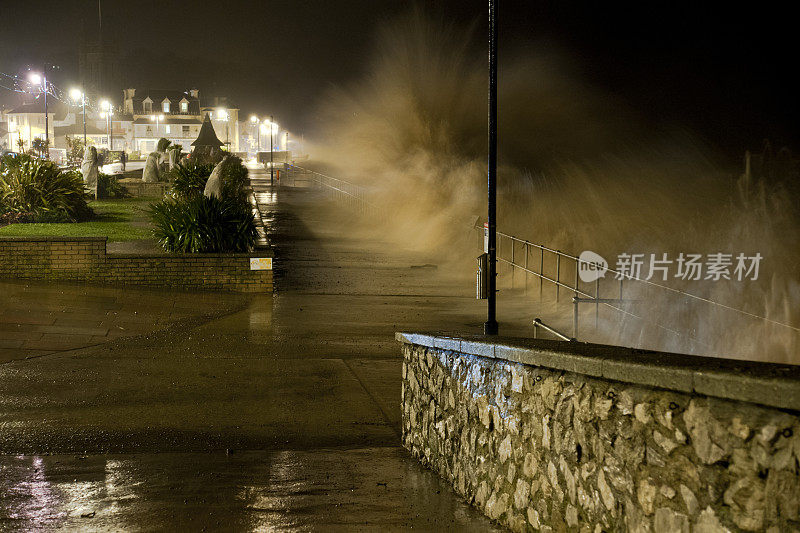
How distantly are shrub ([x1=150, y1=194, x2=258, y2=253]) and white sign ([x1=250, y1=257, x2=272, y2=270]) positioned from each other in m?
1.20

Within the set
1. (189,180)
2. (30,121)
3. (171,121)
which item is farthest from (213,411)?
(30,121)

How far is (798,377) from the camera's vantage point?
2961 mm

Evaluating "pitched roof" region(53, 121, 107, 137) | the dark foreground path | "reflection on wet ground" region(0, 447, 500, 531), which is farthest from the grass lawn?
"pitched roof" region(53, 121, 107, 137)

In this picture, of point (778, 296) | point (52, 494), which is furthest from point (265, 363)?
point (778, 296)

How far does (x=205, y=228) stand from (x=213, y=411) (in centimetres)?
840

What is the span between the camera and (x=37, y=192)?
69.0 feet

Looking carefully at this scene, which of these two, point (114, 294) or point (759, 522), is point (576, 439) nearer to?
point (759, 522)

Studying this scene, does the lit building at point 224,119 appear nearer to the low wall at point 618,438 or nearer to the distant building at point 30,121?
the distant building at point 30,121

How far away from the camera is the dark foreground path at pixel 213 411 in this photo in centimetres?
→ 563

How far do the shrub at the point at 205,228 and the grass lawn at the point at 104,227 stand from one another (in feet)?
7.82

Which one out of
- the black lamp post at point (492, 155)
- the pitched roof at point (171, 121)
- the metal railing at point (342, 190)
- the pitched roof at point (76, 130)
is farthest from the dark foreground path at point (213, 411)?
the pitched roof at point (76, 130)

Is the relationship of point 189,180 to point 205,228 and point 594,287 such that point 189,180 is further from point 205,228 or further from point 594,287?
point 594,287

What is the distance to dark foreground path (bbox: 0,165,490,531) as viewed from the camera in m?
5.63

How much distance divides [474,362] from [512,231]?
24516 mm
